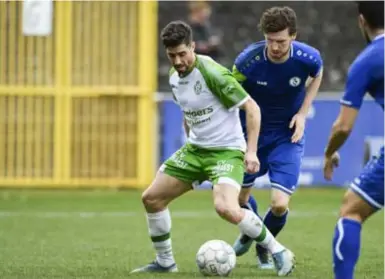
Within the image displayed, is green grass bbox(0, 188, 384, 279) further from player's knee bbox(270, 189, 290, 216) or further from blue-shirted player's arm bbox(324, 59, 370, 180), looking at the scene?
blue-shirted player's arm bbox(324, 59, 370, 180)

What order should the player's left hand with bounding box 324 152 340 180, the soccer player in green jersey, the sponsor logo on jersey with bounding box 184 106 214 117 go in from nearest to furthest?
the player's left hand with bounding box 324 152 340 180, the soccer player in green jersey, the sponsor logo on jersey with bounding box 184 106 214 117

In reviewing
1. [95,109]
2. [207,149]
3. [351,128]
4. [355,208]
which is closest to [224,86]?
[207,149]

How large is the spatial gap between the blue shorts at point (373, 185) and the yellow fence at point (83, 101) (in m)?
10.3

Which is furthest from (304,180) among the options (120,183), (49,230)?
(49,230)

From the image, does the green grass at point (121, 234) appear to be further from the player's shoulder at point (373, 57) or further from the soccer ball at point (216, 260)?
the player's shoulder at point (373, 57)

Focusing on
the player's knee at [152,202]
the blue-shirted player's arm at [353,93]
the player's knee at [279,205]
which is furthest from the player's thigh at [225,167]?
the blue-shirted player's arm at [353,93]

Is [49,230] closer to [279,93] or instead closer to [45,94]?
[279,93]

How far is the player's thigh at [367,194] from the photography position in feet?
21.6

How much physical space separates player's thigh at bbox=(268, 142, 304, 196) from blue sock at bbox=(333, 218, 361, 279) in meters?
2.41

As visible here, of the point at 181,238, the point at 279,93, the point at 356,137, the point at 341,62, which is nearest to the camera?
the point at 279,93

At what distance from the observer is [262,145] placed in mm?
9297

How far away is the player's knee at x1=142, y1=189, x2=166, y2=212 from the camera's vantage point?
8391mm

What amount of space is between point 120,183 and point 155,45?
2.09 metres

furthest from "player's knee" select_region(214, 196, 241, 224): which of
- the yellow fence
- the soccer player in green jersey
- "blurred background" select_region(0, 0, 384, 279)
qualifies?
the yellow fence
